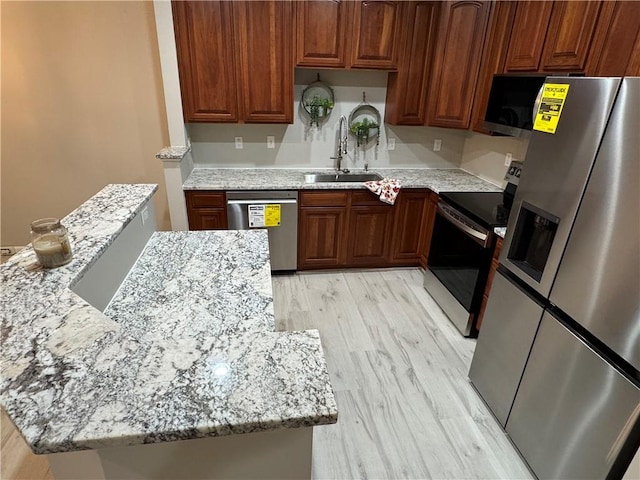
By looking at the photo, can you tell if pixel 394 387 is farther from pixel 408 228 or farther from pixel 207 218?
pixel 207 218

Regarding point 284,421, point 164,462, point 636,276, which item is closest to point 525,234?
point 636,276

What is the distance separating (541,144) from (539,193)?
0.68 feet

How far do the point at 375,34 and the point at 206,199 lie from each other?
1927mm

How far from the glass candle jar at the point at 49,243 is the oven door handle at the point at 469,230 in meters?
2.22

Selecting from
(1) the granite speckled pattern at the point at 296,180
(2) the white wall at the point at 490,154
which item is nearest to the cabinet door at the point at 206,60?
(1) the granite speckled pattern at the point at 296,180

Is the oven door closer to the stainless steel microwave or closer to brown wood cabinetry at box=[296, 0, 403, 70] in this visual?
the stainless steel microwave

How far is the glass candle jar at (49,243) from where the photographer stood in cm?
126

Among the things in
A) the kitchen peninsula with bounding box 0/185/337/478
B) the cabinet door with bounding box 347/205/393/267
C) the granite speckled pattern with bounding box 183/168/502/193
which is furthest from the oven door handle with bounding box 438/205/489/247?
the kitchen peninsula with bounding box 0/185/337/478

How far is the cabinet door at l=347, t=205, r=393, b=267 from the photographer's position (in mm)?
3311

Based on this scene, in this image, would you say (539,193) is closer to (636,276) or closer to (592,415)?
(636,276)

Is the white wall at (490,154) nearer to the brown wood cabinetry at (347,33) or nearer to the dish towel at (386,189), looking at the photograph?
the dish towel at (386,189)

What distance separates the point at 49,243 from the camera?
1268 millimetres

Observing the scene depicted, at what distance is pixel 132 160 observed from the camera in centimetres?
348

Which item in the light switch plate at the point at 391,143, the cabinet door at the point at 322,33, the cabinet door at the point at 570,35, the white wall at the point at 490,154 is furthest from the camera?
the light switch plate at the point at 391,143
